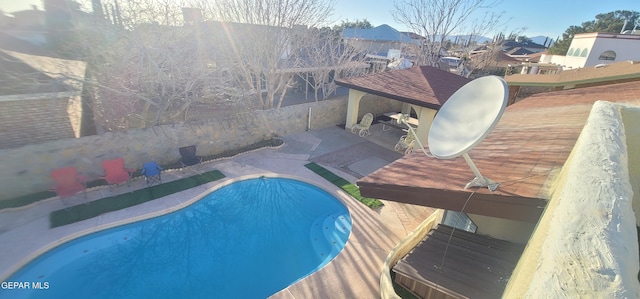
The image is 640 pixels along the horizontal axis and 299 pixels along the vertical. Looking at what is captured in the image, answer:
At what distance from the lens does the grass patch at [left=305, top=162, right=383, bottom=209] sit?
10859mm

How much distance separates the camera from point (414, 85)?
16.7 metres

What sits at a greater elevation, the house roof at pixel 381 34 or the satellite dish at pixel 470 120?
the house roof at pixel 381 34

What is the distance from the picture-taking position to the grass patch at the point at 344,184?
1086 cm

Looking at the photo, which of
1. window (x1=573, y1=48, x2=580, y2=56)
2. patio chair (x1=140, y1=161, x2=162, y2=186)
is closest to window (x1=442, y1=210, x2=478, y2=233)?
patio chair (x1=140, y1=161, x2=162, y2=186)

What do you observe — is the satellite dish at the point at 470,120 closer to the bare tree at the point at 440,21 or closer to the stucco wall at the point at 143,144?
the stucco wall at the point at 143,144

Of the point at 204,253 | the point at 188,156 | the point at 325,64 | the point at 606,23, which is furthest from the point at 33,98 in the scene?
the point at 606,23

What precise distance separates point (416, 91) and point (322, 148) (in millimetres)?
6507

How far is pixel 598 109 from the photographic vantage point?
4.16 meters

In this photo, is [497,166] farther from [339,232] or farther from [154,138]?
[154,138]

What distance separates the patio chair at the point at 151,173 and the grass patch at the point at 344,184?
656 centimetres

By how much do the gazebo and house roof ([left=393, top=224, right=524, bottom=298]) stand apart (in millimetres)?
9129

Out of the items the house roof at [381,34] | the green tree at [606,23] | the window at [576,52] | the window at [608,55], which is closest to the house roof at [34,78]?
the house roof at [381,34]

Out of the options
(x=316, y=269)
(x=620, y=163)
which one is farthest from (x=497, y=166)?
(x=316, y=269)

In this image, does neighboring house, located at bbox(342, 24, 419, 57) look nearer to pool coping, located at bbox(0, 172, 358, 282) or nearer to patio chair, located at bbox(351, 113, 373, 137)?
patio chair, located at bbox(351, 113, 373, 137)
